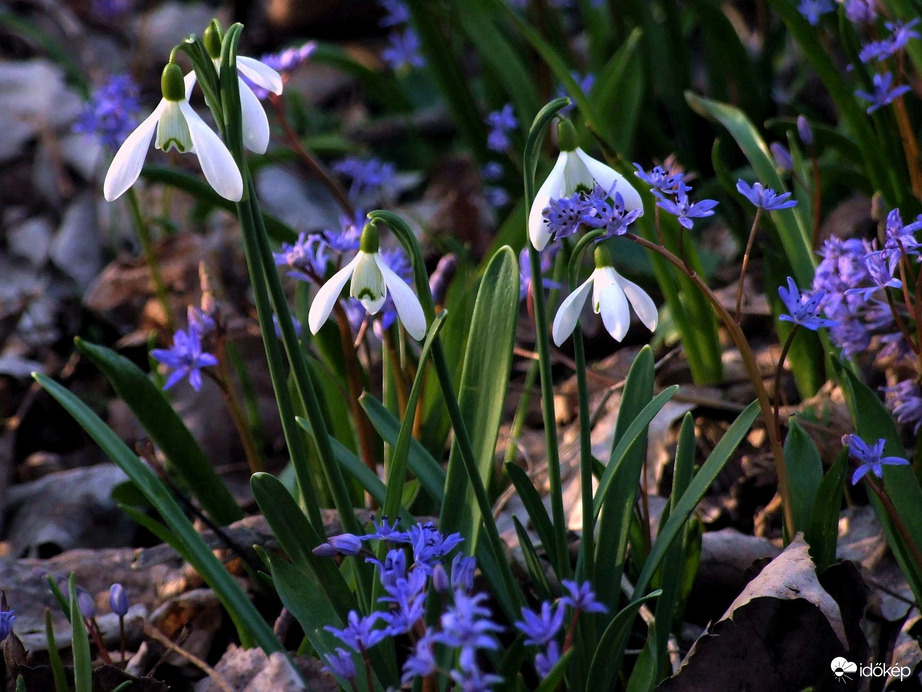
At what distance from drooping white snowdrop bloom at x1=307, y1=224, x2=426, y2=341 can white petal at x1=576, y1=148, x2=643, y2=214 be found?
267 millimetres

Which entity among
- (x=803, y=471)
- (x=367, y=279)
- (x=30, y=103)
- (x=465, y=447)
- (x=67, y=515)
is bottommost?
(x=67, y=515)

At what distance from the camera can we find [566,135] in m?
1.11

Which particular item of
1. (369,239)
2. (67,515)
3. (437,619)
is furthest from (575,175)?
(67,515)

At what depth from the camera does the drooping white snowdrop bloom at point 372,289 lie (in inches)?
42.7

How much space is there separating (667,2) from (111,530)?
235cm

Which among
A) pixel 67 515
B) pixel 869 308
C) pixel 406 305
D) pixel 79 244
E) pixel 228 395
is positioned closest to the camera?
pixel 406 305

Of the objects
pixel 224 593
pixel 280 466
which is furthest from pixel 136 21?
pixel 224 593

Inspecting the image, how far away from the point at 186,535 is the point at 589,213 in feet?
2.68

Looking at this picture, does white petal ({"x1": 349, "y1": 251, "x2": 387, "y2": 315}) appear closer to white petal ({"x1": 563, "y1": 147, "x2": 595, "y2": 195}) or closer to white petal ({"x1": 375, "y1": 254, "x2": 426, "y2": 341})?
white petal ({"x1": 375, "y1": 254, "x2": 426, "y2": 341})

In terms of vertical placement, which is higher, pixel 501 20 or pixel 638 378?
pixel 501 20

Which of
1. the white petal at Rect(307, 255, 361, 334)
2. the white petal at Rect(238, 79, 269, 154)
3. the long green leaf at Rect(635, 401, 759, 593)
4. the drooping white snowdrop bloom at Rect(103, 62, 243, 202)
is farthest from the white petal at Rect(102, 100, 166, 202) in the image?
the long green leaf at Rect(635, 401, 759, 593)

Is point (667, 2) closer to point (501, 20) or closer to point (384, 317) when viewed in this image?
point (501, 20)

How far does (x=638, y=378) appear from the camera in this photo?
1.47m

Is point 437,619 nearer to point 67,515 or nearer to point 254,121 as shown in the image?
point 254,121
